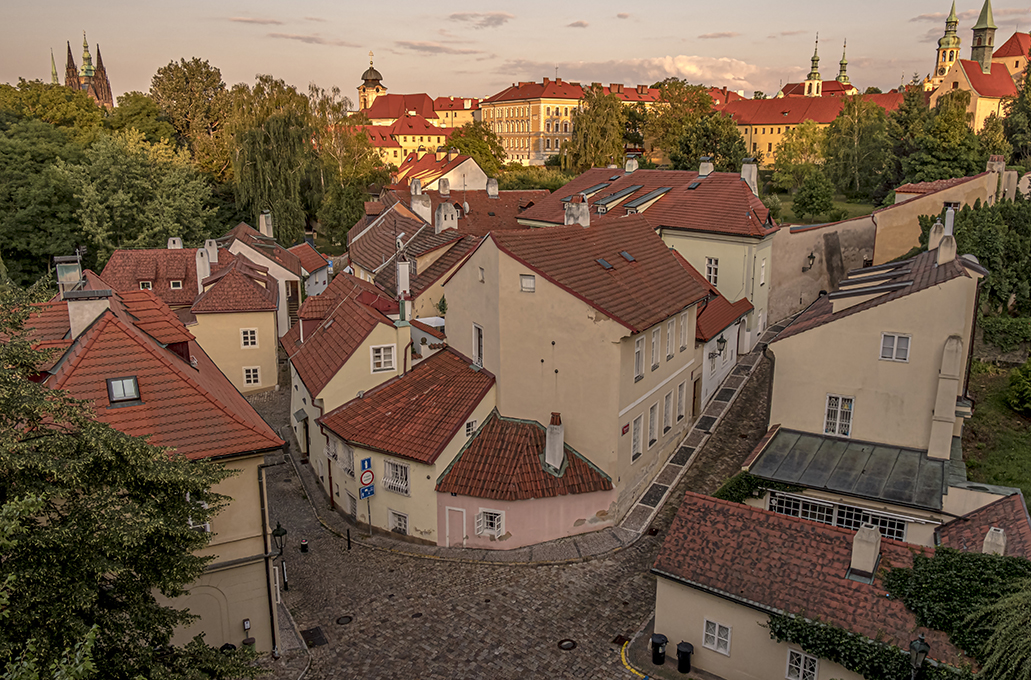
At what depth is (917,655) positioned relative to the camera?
14.5 m

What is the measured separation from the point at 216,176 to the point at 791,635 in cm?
6695

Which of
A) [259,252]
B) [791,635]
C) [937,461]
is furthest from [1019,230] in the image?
[259,252]

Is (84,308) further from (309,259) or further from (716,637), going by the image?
(309,259)

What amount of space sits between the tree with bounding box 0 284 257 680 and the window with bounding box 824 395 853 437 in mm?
18633

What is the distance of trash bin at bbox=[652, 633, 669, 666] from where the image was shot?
17875 mm

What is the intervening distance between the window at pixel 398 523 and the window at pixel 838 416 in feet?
46.2

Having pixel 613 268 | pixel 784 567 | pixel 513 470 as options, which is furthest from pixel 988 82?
pixel 784 567

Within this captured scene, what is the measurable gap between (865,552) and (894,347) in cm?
808

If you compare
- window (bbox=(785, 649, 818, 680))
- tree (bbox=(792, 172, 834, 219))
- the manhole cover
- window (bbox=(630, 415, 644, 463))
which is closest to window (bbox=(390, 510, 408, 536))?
the manhole cover

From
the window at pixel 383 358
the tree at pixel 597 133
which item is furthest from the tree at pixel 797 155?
the window at pixel 383 358

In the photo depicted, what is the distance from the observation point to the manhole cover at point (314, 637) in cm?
1906

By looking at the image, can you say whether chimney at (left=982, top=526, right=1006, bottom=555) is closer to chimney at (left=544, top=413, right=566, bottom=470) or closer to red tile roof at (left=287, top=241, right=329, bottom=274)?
chimney at (left=544, top=413, right=566, bottom=470)

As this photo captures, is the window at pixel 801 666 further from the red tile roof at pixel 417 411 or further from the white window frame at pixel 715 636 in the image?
the red tile roof at pixel 417 411

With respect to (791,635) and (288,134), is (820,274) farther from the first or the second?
(288,134)
